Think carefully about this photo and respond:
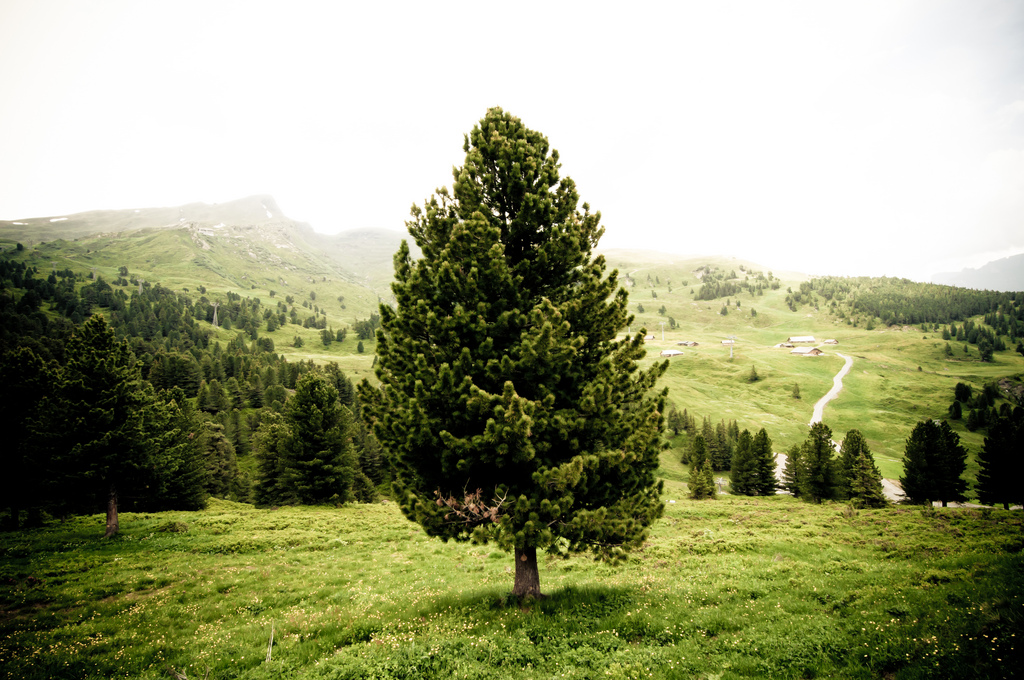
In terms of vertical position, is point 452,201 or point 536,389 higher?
point 452,201

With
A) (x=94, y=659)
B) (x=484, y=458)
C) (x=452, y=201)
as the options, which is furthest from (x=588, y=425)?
(x=94, y=659)

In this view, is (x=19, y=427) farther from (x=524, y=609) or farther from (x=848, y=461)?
(x=848, y=461)

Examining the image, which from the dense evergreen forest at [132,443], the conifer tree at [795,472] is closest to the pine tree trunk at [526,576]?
the dense evergreen forest at [132,443]

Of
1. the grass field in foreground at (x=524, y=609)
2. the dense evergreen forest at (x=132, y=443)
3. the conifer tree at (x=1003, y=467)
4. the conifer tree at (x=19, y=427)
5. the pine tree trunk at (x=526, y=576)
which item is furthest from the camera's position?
the conifer tree at (x=1003, y=467)

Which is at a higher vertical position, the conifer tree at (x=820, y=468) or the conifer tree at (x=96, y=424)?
the conifer tree at (x=96, y=424)

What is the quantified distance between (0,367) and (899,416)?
197476 mm

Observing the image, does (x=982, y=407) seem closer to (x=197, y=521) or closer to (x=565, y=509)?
(x=565, y=509)

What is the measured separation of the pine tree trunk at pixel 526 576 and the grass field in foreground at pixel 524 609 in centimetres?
51

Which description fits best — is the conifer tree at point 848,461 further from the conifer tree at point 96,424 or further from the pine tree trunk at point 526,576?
the conifer tree at point 96,424

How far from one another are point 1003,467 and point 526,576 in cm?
8114

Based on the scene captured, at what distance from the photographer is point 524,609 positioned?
1117 cm

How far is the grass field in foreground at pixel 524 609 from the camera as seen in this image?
8.17m

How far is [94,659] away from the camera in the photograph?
→ 371 inches

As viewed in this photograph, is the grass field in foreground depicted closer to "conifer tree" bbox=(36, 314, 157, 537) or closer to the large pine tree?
the large pine tree
